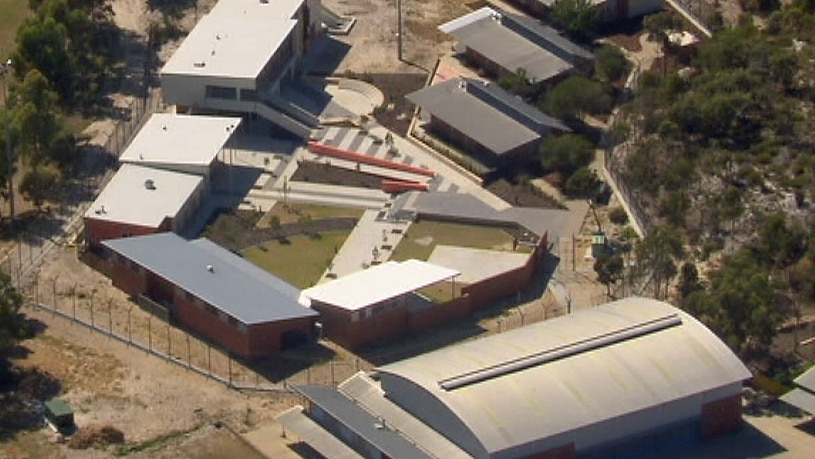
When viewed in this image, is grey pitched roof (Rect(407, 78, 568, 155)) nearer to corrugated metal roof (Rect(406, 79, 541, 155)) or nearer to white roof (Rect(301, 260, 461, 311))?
corrugated metal roof (Rect(406, 79, 541, 155))

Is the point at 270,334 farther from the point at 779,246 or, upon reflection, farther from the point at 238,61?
the point at 238,61

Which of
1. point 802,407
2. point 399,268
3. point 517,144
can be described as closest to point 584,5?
point 517,144

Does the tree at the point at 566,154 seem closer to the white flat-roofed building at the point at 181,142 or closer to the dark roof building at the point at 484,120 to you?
the dark roof building at the point at 484,120

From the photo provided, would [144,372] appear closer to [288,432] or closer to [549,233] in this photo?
[288,432]

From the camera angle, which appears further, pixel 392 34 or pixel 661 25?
pixel 392 34

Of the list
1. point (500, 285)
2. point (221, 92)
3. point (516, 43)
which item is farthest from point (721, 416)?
point (516, 43)
